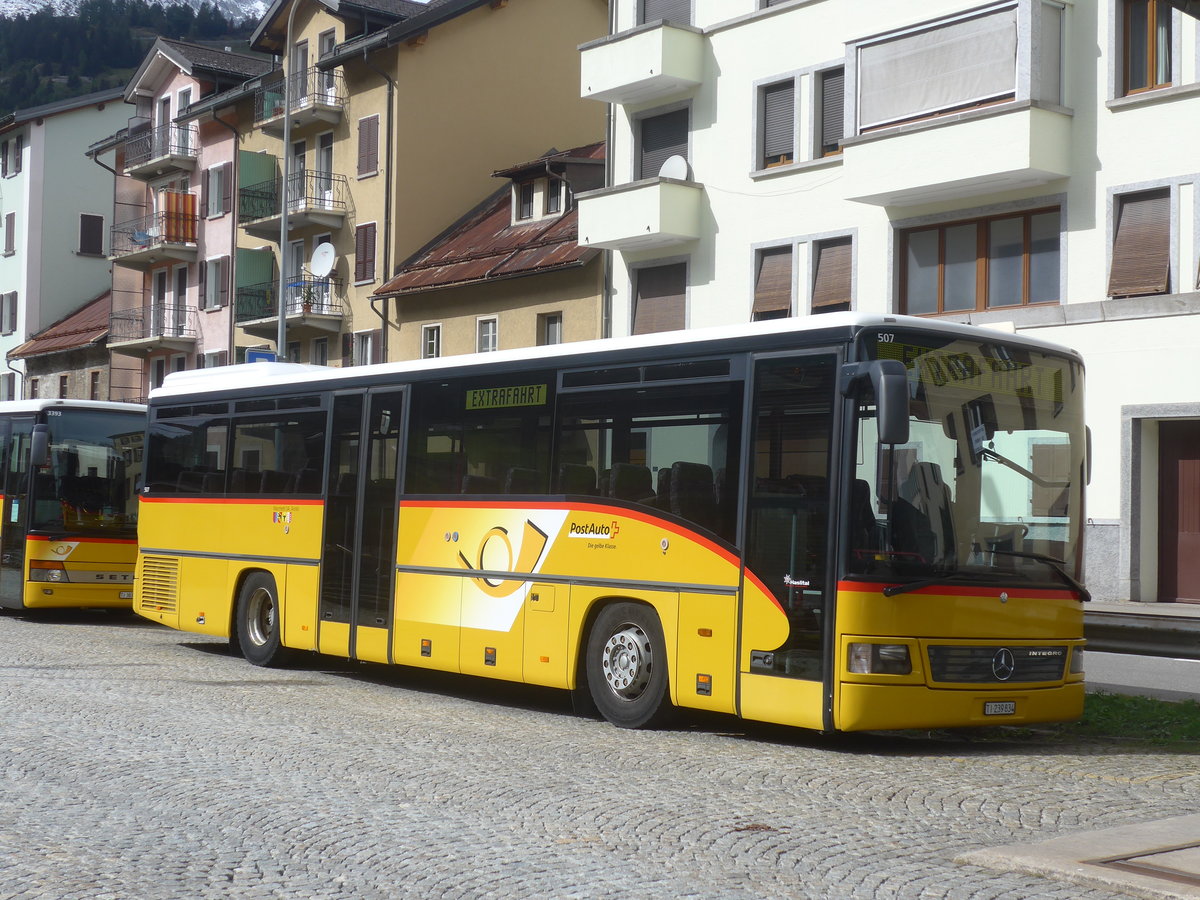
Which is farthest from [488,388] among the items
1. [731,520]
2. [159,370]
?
[159,370]

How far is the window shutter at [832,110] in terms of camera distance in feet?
91.9

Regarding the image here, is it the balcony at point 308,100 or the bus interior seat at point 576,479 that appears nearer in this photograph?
the bus interior seat at point 576,479

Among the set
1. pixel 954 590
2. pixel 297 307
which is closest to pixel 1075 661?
pixel 954 590

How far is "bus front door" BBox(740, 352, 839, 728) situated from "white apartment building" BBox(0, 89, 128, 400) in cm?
5806

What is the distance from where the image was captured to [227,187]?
51.3 m

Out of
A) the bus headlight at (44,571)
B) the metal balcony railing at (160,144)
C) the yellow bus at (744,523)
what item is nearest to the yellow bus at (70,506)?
the bus headlight at (44,571)

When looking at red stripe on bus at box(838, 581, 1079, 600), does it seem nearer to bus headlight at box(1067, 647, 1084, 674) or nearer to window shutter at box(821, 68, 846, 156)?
bus headlight at box(1067, 647, 1084, 674)

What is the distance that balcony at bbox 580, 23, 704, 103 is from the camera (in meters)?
30.4

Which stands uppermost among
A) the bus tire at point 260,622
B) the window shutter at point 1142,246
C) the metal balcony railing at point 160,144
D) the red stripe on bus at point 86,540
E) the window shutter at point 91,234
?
the metal balcony railing at point 160,144

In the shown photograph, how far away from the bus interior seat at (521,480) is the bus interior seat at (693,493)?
1560 mm

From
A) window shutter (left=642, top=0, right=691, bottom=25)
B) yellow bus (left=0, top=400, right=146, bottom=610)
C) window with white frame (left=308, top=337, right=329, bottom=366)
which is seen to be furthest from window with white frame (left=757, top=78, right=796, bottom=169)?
window with white frame (left=308, top=337, right=329, bottom=366)

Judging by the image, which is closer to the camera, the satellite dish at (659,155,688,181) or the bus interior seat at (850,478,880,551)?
the bus interior seat at (850,478,880,551)

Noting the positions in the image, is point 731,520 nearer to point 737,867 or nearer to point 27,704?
point 737,867

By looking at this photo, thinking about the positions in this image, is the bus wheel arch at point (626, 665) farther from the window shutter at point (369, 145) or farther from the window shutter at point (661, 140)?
the window shutter at point (369, 145)
